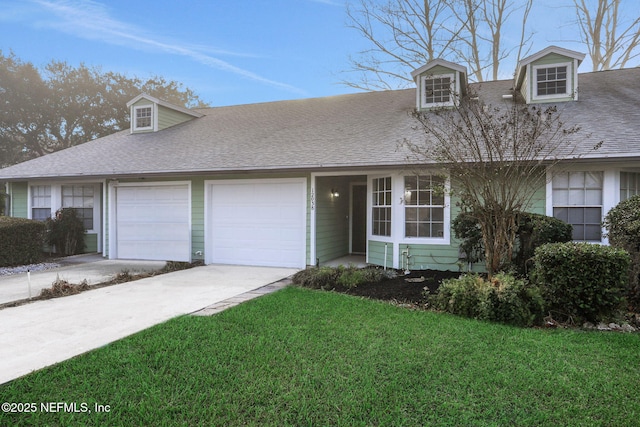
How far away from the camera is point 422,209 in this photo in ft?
27.1

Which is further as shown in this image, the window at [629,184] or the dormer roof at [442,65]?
the dormer roof at [442,65]

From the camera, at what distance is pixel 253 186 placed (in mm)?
9547

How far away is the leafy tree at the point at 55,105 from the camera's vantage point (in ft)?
78.2

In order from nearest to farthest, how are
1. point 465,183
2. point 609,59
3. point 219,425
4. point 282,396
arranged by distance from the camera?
point 219,425, point 282,396, point 465,183, point 609,59

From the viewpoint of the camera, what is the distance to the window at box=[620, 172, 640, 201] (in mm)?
7348

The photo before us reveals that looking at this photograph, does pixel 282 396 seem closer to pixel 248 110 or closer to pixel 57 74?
pixel 248 110

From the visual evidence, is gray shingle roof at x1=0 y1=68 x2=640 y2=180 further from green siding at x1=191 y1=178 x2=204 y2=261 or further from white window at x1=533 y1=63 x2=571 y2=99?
green siding at x1=191 y1=178 x2=204 y2=261

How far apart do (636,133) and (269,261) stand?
26.3 ft

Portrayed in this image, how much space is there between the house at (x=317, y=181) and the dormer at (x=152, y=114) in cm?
80

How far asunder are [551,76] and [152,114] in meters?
12.0

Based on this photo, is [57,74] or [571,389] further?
[57,74]

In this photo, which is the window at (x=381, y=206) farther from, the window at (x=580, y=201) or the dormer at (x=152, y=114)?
the dormer at (x=152, y=114)

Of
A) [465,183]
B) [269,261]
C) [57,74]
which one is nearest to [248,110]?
[269,261]

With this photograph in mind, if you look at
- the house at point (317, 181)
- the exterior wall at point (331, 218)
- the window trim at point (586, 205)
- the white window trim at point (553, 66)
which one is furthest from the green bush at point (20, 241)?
the white window trim at point (553, 66)
